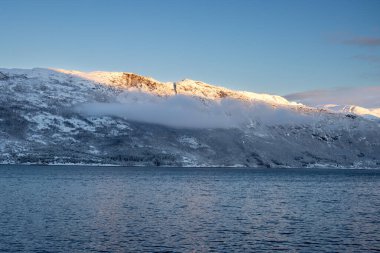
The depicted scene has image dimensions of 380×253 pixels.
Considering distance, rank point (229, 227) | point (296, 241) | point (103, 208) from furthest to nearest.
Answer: point (103, 208)
point (229, 227)
point (296, 241)

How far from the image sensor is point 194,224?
8312 cm

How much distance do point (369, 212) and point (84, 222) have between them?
190ft

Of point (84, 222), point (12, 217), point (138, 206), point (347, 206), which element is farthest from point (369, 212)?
point (12, 217)

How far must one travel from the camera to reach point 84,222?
8212cm

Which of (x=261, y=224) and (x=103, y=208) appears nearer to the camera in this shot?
(x=261, y=224)

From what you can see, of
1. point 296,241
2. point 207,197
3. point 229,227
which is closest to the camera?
point 296,241

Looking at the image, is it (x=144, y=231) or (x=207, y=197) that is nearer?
(x=144, y=231)

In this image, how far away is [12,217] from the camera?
280 ft

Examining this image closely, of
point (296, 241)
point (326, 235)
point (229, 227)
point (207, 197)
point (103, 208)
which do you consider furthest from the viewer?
point (207, 197)

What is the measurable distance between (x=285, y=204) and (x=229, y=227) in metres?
40.9

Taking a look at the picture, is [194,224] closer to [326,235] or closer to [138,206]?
[326,235]

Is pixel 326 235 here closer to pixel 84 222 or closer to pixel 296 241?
pixel 296 241

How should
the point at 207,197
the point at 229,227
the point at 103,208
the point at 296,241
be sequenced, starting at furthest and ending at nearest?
the point at 207,197 → the point at 103,208 → the point at 229,227 → the point at 296,241

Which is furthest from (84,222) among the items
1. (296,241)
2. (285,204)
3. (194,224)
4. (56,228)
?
(285,204)
